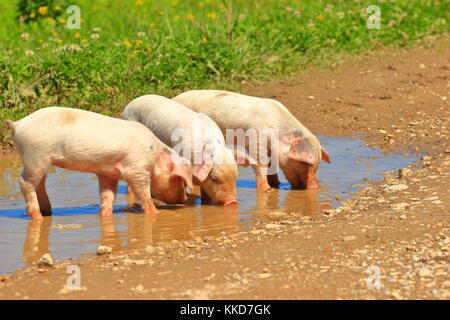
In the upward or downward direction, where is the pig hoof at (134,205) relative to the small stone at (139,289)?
downward

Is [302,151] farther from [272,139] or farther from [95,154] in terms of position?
[95,154]

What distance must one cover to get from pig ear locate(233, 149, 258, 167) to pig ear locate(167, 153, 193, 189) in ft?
1.97

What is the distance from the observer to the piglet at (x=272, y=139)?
866 centimetres

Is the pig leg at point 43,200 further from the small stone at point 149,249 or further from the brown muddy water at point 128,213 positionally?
the small stone at point 149,249

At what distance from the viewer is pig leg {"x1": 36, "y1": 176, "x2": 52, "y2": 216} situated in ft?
25.5

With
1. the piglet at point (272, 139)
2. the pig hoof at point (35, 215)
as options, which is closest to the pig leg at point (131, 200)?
the pig hoof at point (35, 215)

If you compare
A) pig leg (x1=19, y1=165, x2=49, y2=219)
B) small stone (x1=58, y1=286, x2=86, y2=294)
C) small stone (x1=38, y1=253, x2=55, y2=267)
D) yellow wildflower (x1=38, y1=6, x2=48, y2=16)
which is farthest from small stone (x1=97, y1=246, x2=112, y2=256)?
yellow wildflower (x1=38, y1=6, x2=48, y2=16)

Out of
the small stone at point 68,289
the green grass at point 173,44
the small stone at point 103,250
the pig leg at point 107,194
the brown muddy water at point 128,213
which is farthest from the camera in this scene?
the green grass at point 173,44

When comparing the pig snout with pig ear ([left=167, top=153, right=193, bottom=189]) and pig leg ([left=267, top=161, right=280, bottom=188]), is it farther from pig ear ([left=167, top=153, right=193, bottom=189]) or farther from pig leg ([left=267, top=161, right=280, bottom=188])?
pig leg ([left=267, top=161, right=280, bottom=188])

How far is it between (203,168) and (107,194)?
839 millimetres

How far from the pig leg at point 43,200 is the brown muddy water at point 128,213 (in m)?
0.09

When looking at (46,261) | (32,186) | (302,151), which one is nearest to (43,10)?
(302,151)

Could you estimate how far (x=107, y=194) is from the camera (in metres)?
7.77

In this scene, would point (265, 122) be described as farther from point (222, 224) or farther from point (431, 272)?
point (431, 272)
